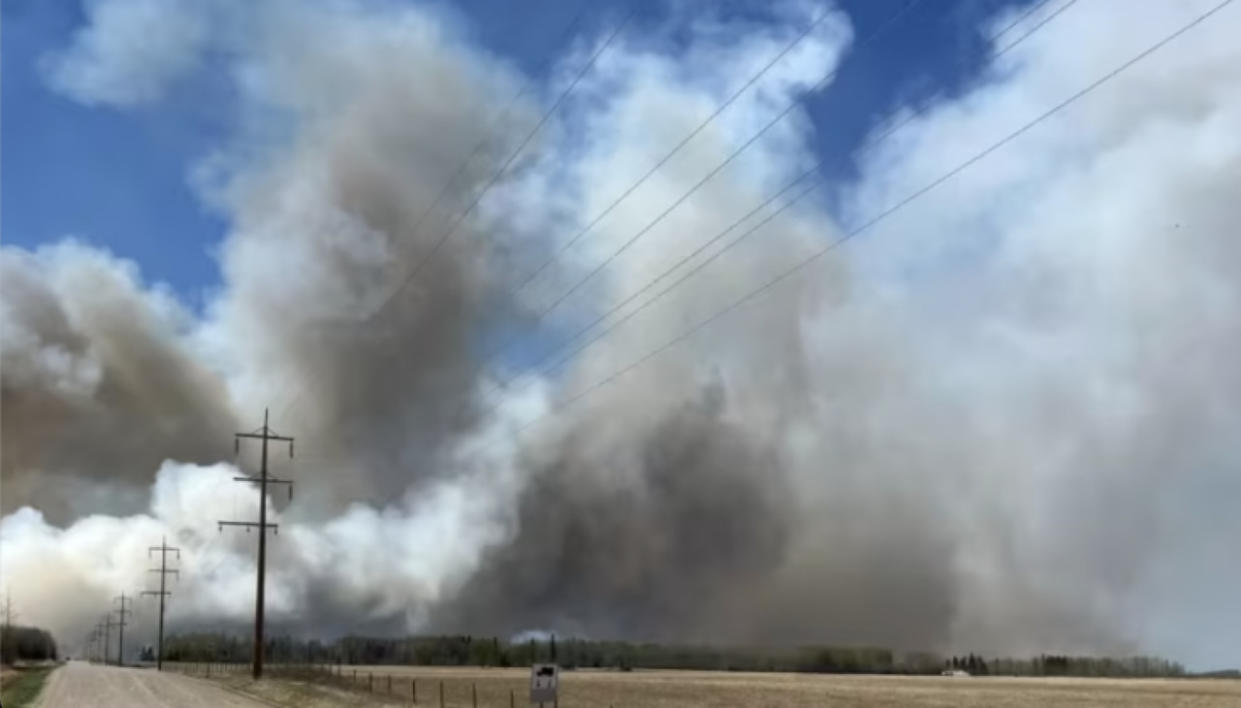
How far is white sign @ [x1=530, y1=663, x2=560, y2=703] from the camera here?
40.5m

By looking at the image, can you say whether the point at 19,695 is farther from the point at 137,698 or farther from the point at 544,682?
the point at 544,682

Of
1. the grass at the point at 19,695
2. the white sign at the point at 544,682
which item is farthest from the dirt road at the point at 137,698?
the white sign at the point at 544,682

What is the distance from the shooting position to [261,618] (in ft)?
337

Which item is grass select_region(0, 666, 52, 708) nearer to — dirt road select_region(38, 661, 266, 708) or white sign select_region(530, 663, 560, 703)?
dirt road select_region(38, 661, 266, 708)

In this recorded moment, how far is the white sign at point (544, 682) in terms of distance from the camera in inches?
1594

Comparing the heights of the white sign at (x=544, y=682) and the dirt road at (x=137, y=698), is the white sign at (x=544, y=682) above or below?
above

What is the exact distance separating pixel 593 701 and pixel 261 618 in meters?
30.6

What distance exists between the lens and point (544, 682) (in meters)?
41.0

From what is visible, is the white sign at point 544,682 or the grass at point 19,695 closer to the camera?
the white sign at point 544,682

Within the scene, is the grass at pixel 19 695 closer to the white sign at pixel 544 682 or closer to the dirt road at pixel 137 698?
the dirt road at pixel 137 698

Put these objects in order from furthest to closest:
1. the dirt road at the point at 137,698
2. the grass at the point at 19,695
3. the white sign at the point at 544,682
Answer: the grass at the point at 19,695, the dirt road at the point at 137,698, the white sign at the point at 544,682

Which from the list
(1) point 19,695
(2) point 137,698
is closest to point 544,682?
(2) point 137,698

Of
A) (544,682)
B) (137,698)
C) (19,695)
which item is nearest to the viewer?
(544,682)

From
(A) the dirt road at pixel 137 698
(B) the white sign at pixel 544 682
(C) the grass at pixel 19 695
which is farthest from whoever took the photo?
(C) the grass at pixel 19 695
